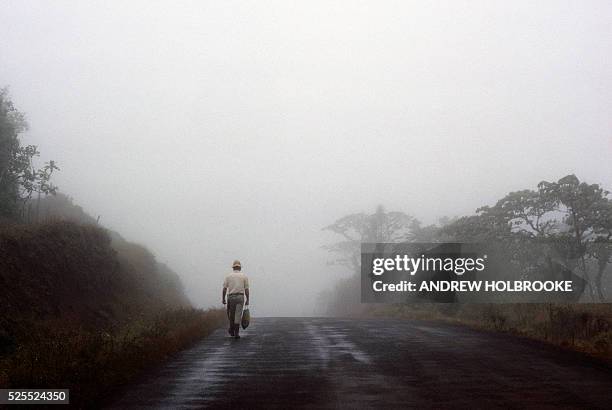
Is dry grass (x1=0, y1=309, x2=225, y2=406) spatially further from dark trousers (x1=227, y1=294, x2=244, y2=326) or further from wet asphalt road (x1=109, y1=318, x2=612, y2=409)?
dark trousers (x1=227, y1=294, x2=244, y2=326)

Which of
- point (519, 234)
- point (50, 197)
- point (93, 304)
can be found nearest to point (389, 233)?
point (519, 234)

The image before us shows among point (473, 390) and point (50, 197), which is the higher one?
point (50, 197)

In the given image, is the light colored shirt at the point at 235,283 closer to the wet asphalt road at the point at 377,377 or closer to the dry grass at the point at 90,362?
the dry grass at the point at 90,362

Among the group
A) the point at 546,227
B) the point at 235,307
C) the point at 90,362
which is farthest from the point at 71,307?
the point at 546,227

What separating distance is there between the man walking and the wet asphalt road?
2.31 m

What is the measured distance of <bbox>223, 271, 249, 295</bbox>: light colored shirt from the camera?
18.0 meters

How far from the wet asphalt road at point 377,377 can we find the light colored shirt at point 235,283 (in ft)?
8.70

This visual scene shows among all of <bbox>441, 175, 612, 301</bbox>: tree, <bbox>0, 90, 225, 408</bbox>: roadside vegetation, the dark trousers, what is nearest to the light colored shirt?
the dark trousers

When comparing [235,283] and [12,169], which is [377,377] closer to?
[235,283]

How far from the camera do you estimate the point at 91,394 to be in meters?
8.73

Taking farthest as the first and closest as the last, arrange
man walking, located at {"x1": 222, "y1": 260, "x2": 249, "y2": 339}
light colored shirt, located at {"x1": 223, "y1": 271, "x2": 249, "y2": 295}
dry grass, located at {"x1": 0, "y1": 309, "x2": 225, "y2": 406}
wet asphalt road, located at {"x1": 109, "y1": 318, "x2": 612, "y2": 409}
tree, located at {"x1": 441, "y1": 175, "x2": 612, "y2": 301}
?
tree, located at {"x1": 441, "y1": 175, "x2": 612, "y2": 301}, light colored shirt, located at {"x1": 223, "y1": 271, "x2": 249, "y2": 295}, man walking, located at {"x1": 222, "y1": 260, "x2": 249, "y2": 339}, dry grass, located at {"x1": 0, "y1": 309, "x2": 225, "y2": 406}, wet asphalt road, located at {"x1": 109, "y1": 318, "x2": 612, "y2": 409}

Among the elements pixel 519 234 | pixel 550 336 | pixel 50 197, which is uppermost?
pixel 50 197

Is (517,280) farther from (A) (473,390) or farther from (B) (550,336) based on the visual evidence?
(A) (473,390)

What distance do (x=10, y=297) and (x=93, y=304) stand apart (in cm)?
617
